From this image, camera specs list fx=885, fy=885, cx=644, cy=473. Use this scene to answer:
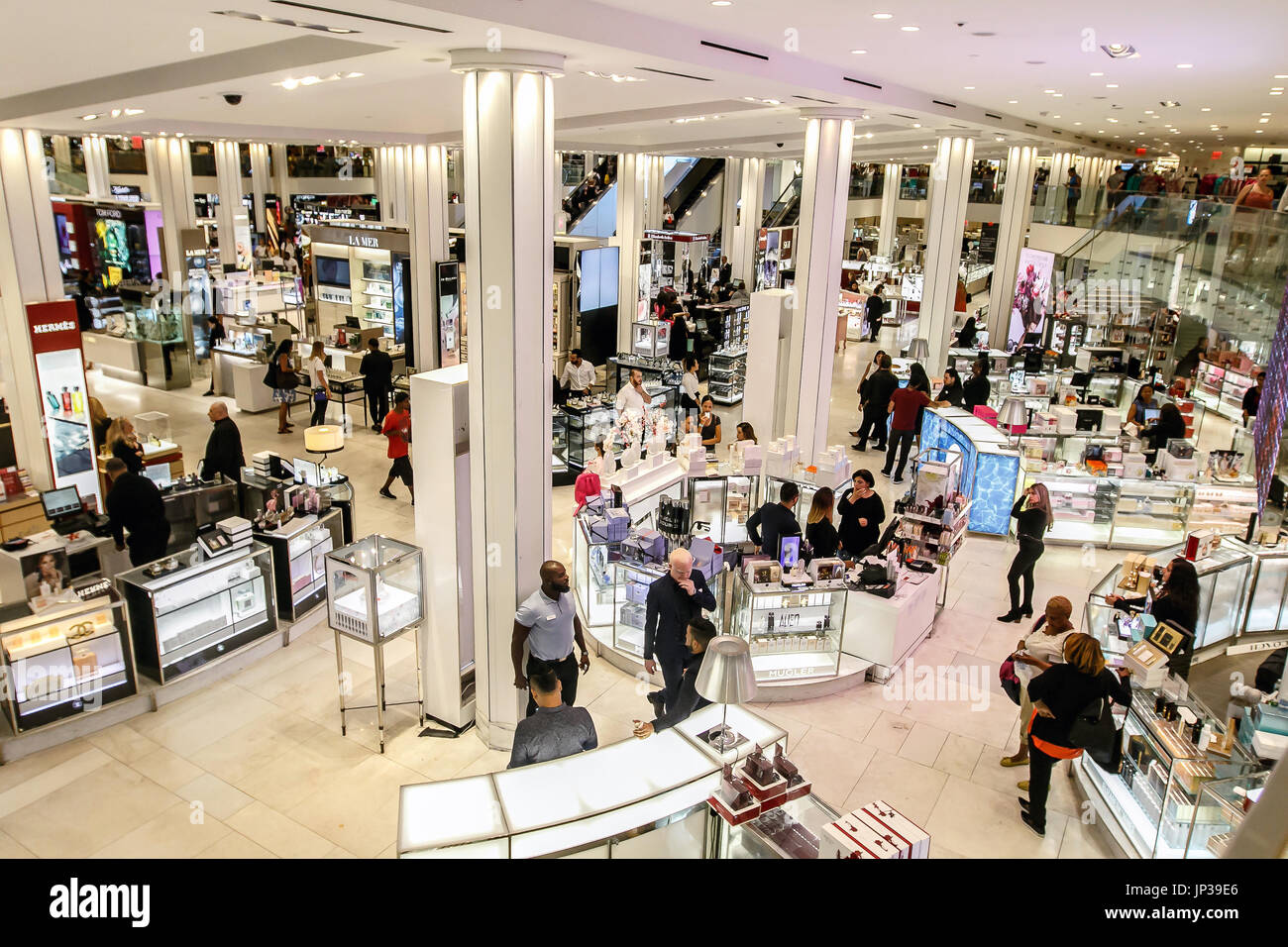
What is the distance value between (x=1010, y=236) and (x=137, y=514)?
57.9 feet

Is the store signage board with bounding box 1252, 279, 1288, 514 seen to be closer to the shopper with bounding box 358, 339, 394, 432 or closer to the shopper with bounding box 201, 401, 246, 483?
the shopper with bounding box 201, 401, 246, 483

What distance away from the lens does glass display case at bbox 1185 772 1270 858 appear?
166 inches

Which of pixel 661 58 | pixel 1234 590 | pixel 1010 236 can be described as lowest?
pixel 1234 590

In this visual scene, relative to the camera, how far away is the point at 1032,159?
1867 centimetres

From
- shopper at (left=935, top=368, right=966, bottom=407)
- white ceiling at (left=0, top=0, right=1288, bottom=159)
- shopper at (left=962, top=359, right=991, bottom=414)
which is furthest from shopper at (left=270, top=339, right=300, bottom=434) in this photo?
shopper at (left=962, top=359, right=991, bottom=414)

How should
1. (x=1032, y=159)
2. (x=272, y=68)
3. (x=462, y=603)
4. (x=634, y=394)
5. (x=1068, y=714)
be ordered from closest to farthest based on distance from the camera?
1. (x=1068, y=714)
2. (x=272, y=68)
3. (x=462, y=603)
4. (x=634, y=394)
5. (x=1032, y=159)

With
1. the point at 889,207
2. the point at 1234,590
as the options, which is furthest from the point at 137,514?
the point at 889,207

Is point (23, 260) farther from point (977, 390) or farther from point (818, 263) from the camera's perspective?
point (977, 390)

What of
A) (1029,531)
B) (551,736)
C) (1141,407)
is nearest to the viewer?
(551,736)

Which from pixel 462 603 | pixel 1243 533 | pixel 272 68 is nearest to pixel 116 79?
pixel 272 68

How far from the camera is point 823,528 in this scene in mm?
7223

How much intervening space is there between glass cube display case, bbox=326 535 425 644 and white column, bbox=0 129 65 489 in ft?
17.7
